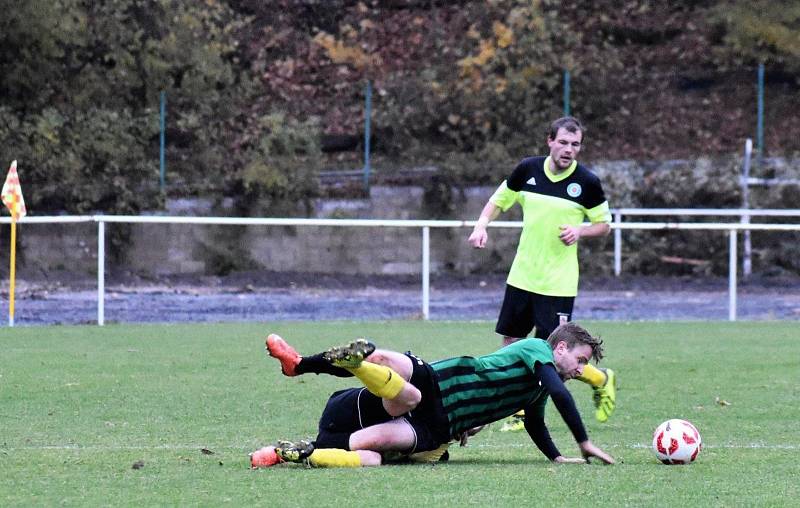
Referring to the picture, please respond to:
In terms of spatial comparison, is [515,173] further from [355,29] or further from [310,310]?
[355,29]

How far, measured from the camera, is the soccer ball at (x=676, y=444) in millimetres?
7371

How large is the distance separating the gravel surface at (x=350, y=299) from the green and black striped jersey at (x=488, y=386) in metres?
11.2

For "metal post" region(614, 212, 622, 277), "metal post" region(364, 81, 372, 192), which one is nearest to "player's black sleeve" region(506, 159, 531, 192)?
"metal post" region(614, 212, 622, 277)

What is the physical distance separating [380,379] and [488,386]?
0.69m

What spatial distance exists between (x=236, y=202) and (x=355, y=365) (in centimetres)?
1852

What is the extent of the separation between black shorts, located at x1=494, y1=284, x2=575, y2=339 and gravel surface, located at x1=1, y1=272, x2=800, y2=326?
29.8ft

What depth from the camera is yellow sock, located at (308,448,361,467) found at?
7.23 meters

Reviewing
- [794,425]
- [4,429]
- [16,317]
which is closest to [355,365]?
[4,429]

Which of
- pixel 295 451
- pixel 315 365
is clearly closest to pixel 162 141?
pixel 315 365

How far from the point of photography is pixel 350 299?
22109mm

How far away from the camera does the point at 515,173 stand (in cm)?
997

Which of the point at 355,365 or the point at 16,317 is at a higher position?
the point at 355,365

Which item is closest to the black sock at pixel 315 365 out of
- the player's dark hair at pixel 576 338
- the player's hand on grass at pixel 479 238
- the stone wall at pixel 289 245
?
the player's dark hair at pixel 576 338

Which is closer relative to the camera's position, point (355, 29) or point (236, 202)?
point (236, 202)
